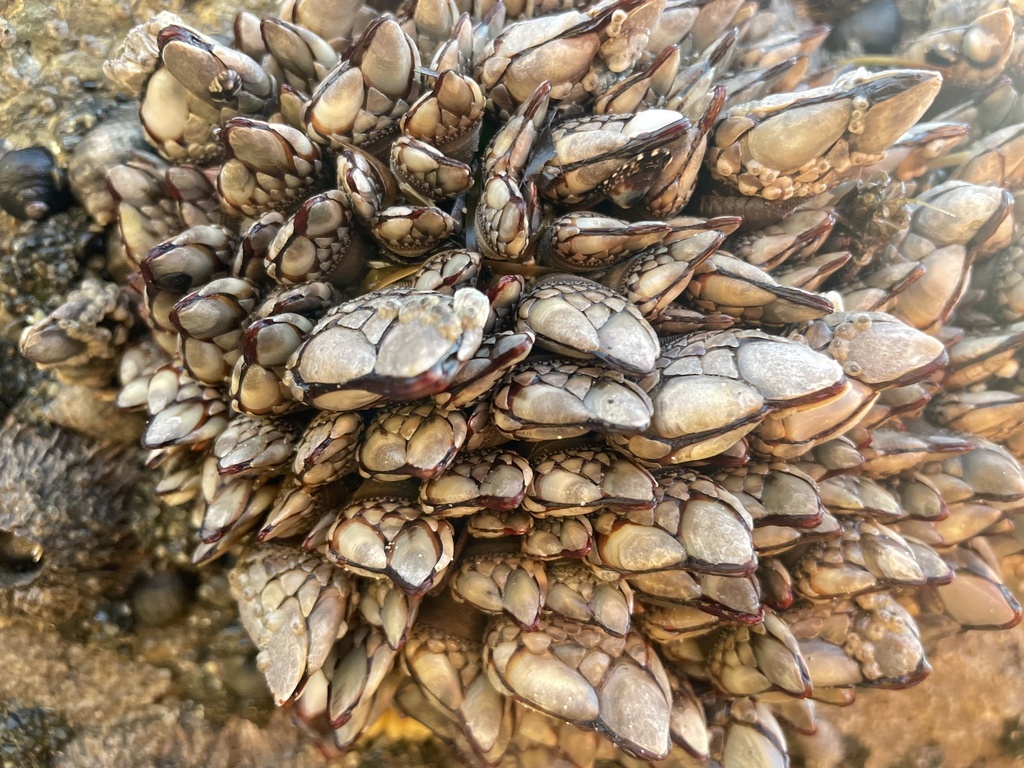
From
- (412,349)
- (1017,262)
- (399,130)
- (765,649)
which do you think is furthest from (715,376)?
(1017,262)

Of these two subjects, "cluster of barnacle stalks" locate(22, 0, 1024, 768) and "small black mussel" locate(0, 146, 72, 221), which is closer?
"cluster of barnacle stalks" locate(22, 0, 1024, 768)

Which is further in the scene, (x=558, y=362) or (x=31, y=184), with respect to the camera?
(x=31, y=184)

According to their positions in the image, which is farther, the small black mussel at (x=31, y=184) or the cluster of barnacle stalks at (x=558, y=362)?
the small black mussel at (x=31, y=184)

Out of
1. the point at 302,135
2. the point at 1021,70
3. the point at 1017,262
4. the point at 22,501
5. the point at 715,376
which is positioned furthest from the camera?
the point at 1021,70

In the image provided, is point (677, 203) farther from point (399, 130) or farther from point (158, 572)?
point (158, 572)

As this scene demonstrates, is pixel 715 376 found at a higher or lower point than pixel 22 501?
higher
